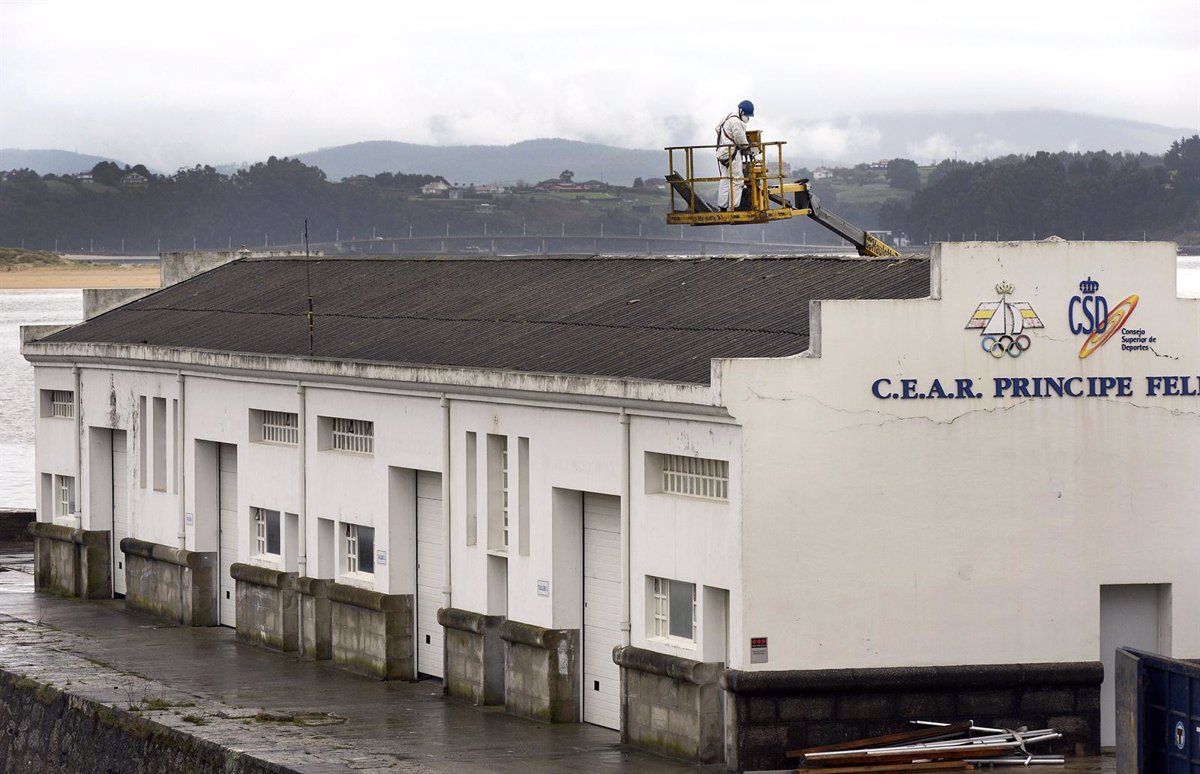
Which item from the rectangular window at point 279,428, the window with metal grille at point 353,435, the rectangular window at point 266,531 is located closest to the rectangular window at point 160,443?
the rectangular window at point 266,531

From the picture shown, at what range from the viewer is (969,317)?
83.6ft

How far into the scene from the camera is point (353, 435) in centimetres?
3269

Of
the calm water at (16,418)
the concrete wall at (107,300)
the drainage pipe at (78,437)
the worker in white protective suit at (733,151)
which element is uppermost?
the worker in white protective suit at (733,151)

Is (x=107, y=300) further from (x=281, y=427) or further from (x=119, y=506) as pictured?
(x=281, y=427)

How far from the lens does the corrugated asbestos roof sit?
91.6 feet

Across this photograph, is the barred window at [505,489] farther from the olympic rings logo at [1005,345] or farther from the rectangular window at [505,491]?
the olympic rings logo at [1005,345]

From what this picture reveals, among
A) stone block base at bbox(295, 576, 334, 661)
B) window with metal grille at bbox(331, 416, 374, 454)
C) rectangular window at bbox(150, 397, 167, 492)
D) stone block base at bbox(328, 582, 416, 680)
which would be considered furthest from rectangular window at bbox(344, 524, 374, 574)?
rectangular window at bbox(150, 397, 167, 492)

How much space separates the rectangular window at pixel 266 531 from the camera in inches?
1380

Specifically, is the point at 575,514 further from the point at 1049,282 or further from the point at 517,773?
the point at 1049,282

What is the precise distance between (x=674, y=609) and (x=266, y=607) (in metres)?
10.4

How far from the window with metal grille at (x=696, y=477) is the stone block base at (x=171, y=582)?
42.6ft

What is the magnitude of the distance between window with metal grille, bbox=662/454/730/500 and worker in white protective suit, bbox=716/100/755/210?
817 cm

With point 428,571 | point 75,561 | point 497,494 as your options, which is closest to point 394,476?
point 428,571

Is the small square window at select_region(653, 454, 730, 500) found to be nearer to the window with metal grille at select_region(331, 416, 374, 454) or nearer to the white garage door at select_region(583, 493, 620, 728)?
the white garage door at select_region(583, 493, 620, 728)
